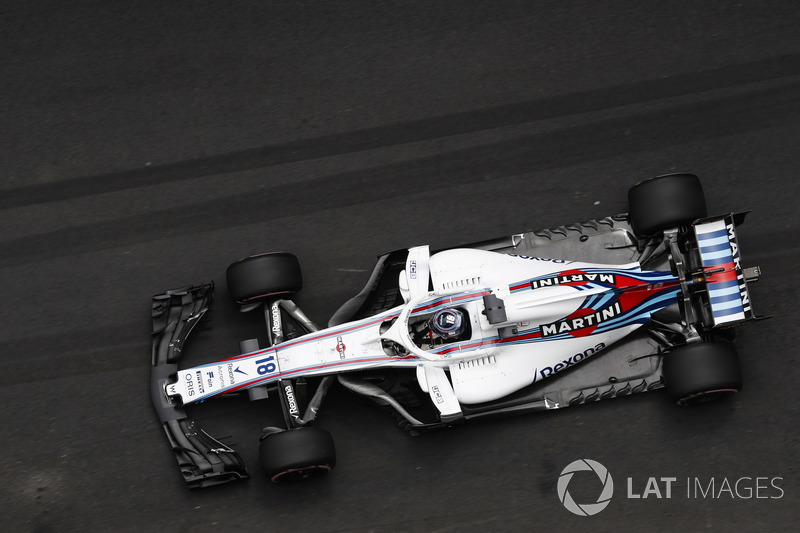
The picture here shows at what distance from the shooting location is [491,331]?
498 centimetres

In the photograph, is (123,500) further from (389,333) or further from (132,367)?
(389,333)

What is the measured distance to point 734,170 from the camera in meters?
5.70

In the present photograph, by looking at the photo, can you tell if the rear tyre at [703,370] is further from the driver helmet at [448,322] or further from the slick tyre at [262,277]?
the slick tyre at [262,277]

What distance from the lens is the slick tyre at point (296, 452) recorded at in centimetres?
489

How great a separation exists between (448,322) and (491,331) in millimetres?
434

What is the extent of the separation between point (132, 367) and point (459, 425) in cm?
255

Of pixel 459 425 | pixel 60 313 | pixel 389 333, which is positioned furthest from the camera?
pixel 60 313

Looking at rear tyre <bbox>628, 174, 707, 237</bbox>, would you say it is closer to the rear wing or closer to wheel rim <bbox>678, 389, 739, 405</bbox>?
the rear wing

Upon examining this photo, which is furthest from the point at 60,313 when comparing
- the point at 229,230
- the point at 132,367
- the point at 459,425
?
the point at 459,425

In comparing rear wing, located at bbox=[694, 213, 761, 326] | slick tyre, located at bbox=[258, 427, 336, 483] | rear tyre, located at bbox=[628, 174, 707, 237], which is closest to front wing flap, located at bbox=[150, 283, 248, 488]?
slick tyre, located at bbox=[258, 427, 336, 483]

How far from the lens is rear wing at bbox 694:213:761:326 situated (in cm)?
488

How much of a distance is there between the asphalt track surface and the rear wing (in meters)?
0.73

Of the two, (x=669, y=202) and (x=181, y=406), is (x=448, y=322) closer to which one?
(x=669, y=202)

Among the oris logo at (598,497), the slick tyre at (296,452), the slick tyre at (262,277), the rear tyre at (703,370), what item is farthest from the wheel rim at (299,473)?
the rear tyre at (703,370)
